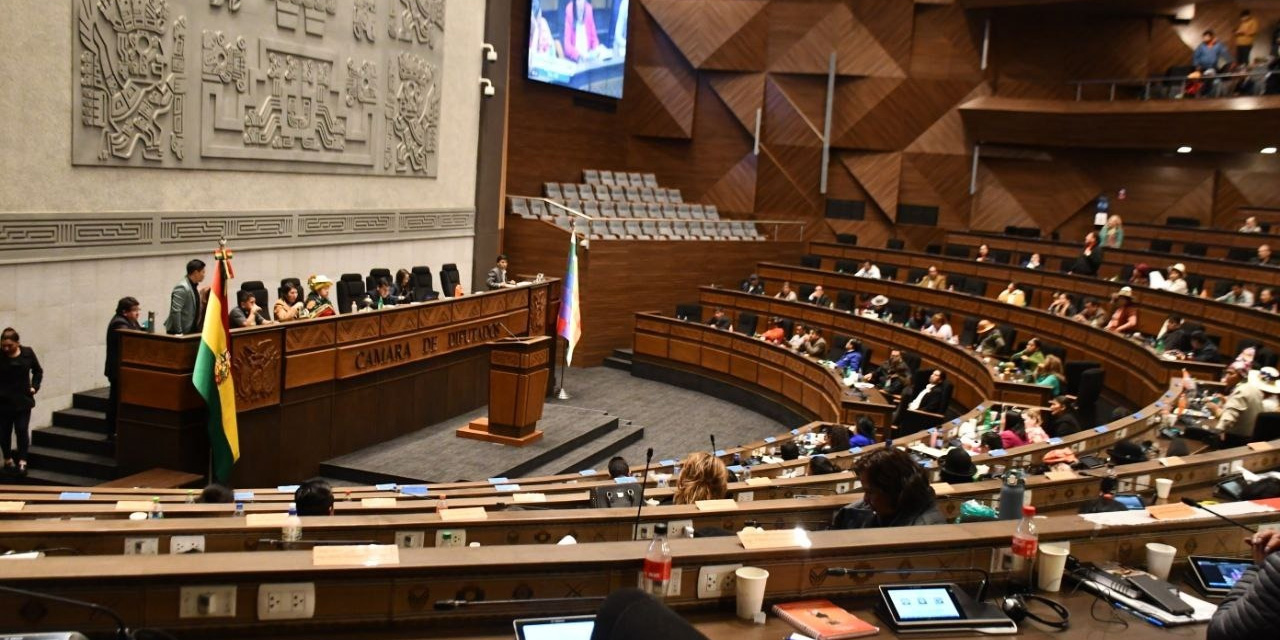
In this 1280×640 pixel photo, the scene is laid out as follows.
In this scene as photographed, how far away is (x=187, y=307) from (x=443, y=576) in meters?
5.65

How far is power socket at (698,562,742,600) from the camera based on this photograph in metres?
2.85

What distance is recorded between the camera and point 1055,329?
11.6 metres

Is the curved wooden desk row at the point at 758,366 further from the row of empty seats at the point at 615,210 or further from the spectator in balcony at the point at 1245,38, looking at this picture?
the spectator in balcony at the point at 1245,38

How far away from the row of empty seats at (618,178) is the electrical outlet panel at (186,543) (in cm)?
1553

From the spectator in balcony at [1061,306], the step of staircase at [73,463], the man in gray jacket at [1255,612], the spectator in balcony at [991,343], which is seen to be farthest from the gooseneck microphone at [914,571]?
the spectator in balcony at [1061,306]

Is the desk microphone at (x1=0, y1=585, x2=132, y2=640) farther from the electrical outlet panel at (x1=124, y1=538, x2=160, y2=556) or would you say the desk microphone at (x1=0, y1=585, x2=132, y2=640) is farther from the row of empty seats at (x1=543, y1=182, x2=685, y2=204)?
the row of empty seats at (x1=543, y1=182, x2=685, y2=204)

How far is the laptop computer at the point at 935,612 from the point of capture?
9.39 ft

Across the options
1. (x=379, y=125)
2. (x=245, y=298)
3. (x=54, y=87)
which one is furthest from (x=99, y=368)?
(x=379, y=125)

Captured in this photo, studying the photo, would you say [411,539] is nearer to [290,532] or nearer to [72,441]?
[290,532]

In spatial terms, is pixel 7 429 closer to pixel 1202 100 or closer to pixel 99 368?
pixel 99 368

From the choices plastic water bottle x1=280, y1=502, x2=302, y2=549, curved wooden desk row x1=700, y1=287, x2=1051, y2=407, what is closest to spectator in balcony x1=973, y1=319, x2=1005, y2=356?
curved wooden desk row x1=700, y1=287, x2=1051, y2=407

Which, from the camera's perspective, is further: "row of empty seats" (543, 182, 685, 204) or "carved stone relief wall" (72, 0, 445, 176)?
"row of empty seats" (543, 182, 685, 204)

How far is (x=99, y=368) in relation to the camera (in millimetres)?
8594

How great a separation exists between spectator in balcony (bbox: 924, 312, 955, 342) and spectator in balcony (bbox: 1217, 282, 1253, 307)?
A: 9.04 feet
